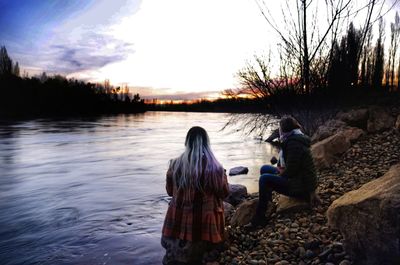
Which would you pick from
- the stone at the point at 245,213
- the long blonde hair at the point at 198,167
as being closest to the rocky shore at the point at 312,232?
the stone at the point at 245,213

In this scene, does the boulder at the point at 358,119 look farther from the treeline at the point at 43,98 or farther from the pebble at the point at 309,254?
the treeline at the point at 43,98

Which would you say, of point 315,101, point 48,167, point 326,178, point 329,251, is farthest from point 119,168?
point 329,251

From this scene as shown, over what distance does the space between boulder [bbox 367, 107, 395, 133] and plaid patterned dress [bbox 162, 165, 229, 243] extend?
23.6ft

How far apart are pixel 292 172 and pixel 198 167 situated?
1563mm

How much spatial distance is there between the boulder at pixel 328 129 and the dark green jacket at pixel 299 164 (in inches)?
258

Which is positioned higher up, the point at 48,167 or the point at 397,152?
the point at 397,152

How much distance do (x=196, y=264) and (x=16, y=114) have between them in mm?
82913

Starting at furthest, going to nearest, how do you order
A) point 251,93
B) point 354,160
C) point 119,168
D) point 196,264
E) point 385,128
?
point 119,168
point 251,93
point 385,128
point 354,160
point 196,264

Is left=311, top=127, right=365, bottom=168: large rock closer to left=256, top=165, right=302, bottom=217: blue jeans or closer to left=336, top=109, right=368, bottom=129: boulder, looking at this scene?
left=336, top=109, right=368, bottom=129: boulder

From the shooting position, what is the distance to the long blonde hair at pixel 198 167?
186 inches

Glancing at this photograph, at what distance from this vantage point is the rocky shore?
14.5 ft

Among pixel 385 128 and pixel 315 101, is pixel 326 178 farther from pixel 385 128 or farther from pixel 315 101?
pixel 315 101

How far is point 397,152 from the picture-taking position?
7.88 m

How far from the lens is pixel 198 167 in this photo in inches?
186
